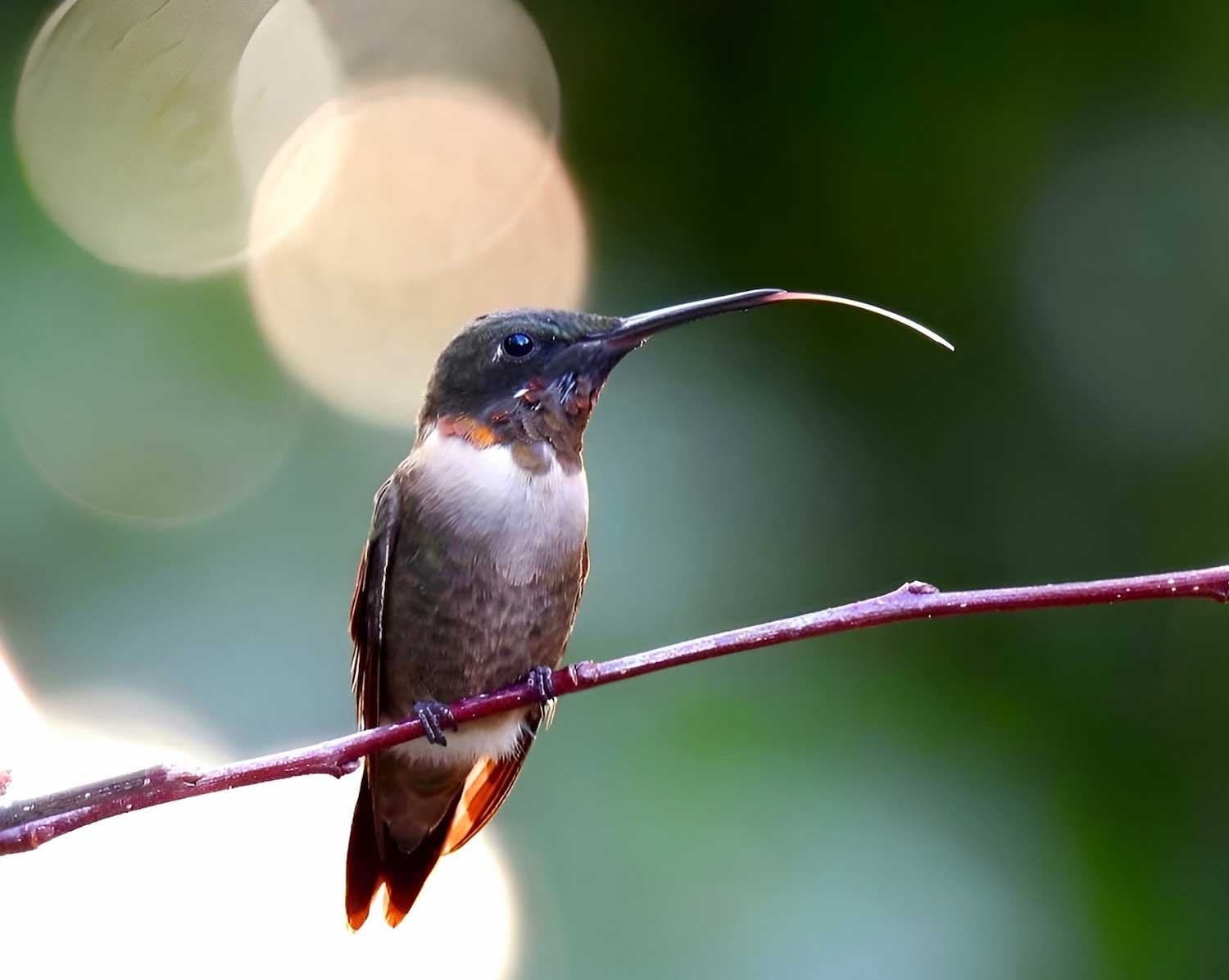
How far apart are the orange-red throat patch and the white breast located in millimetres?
10

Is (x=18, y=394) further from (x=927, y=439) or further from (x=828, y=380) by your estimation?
(x=927, y=439)

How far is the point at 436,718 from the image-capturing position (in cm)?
152

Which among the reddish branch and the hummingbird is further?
the hummingbird

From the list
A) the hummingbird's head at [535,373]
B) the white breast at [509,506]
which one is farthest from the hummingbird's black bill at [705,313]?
the white breast at [509,506]

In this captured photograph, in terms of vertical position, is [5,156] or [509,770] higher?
[5,156]

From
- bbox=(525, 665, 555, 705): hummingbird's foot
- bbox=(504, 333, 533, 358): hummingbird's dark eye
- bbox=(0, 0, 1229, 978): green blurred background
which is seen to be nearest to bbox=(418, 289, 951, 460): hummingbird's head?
bbox=(504, 333, 533, 358): hummingbird's dark eye

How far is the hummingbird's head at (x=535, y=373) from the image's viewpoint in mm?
1688

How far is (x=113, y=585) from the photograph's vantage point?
2867 mm

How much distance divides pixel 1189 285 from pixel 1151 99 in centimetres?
51

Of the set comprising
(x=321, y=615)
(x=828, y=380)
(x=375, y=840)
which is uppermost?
(x=828, y=380)

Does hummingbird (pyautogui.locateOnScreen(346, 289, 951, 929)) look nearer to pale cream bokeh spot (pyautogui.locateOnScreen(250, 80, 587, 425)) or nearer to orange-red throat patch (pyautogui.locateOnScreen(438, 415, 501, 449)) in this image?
orange-red throat patch (pyautogui.locateOnScreen(438, 415, 501, 449))

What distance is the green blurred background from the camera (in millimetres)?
Answer: 2688

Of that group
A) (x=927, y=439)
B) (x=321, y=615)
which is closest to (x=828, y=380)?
(x=927, y=439)

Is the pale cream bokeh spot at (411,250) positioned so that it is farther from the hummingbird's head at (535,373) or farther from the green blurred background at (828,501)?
the hummingbird's head at (535,373)
